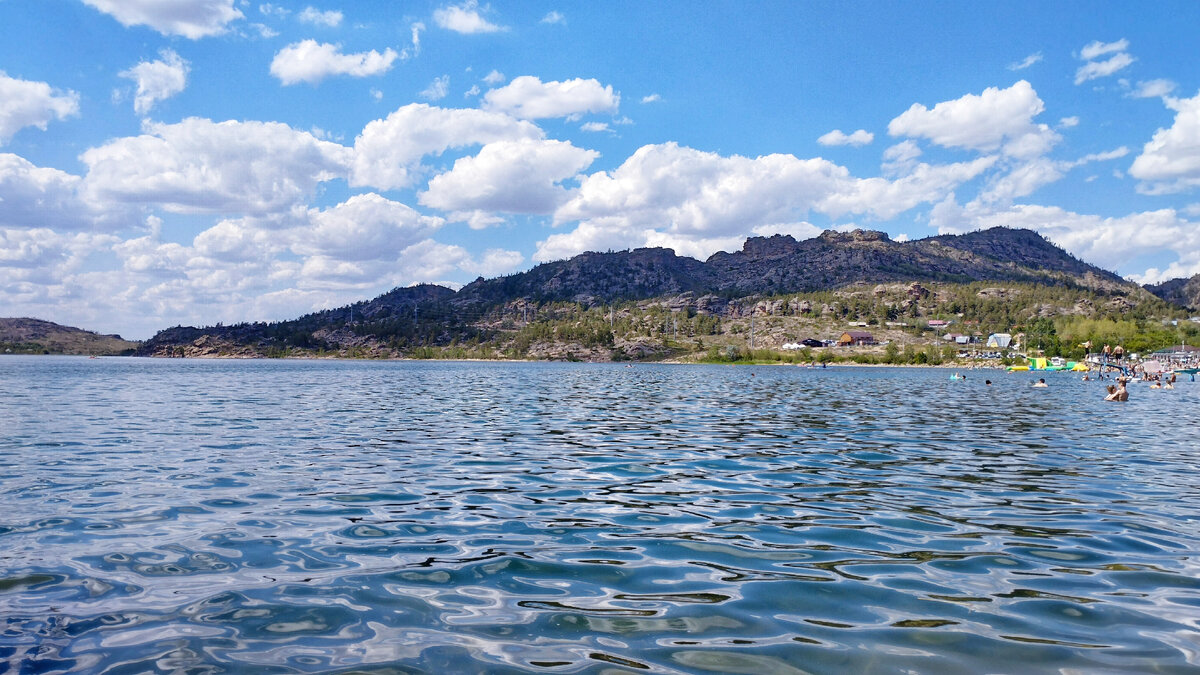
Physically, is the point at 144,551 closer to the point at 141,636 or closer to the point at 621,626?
the point at 141,636

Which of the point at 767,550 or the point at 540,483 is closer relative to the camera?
the point at 767,550

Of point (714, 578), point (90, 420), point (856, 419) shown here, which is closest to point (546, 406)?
point (856, 419)

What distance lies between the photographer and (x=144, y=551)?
50.1 feet

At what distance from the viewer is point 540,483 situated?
78.5 feet

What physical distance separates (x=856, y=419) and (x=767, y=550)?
37.5 m

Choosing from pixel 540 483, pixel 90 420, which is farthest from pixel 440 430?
pixel 90 420

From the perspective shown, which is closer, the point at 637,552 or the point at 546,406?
the point at 637,552

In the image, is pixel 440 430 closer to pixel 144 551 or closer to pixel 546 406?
pixel 546 406

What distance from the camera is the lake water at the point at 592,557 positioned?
10.1 metres

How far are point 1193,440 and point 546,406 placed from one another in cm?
4296

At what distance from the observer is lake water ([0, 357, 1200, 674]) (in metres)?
10.1

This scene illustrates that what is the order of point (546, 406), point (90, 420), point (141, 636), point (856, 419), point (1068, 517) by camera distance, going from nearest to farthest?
point (141, 636) < point (1068, 517) < point (90, 420) < point (856, 419) < point (546, 406)

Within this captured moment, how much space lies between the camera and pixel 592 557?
14930mm

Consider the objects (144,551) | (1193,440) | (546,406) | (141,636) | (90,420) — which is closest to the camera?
(141,636)
